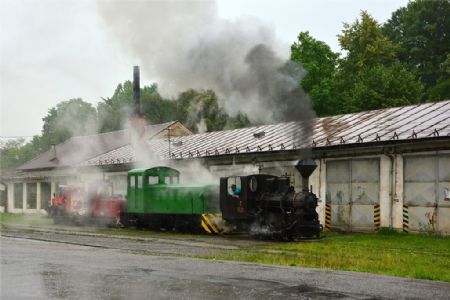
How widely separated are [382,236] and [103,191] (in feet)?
63.4

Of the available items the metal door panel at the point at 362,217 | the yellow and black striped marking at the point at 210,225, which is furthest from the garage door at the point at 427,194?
the yellow and black striped marking at the point at 210,225

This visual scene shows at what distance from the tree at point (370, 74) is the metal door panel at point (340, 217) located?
24068 millimetres

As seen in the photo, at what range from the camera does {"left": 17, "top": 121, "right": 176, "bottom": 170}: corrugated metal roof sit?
59094mm

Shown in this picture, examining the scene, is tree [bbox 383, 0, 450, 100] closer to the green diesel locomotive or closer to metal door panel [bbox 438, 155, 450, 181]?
metal door panel [bbox 438, 155, 450, 181]

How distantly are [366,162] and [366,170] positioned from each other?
1.24ft

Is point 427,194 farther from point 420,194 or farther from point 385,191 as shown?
point 385,191

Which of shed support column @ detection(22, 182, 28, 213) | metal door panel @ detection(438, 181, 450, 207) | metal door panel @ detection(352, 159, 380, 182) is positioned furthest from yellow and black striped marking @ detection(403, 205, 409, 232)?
shed support column @ detection(22, 182, 28, 213)

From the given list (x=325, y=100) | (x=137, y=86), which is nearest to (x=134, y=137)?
(x=137, y=86)

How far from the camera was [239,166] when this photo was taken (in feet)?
112

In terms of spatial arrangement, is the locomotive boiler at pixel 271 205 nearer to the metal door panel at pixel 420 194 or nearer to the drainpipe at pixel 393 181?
the drainpipe at pixel 393 181

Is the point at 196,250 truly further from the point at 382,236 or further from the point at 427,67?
the point at 427,67

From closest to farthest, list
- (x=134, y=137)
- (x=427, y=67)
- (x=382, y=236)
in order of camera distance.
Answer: (x=382, y=236) < (x=134, y=137) < (x=427, y=67)

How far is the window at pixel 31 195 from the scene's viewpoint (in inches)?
2208

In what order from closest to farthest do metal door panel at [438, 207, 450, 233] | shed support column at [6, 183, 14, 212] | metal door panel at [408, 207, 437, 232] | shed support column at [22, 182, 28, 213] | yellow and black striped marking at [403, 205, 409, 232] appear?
1. metal door panel at [438, 207, 450, 233]
2. metal door panel at [408, 207, 437, 232]
3. yellow and black striped marking at [403, 205, 409, 232]
4. shed support column at [22, 182, 28, 213]
5. shed support column at [6, 183, 14, 212]
